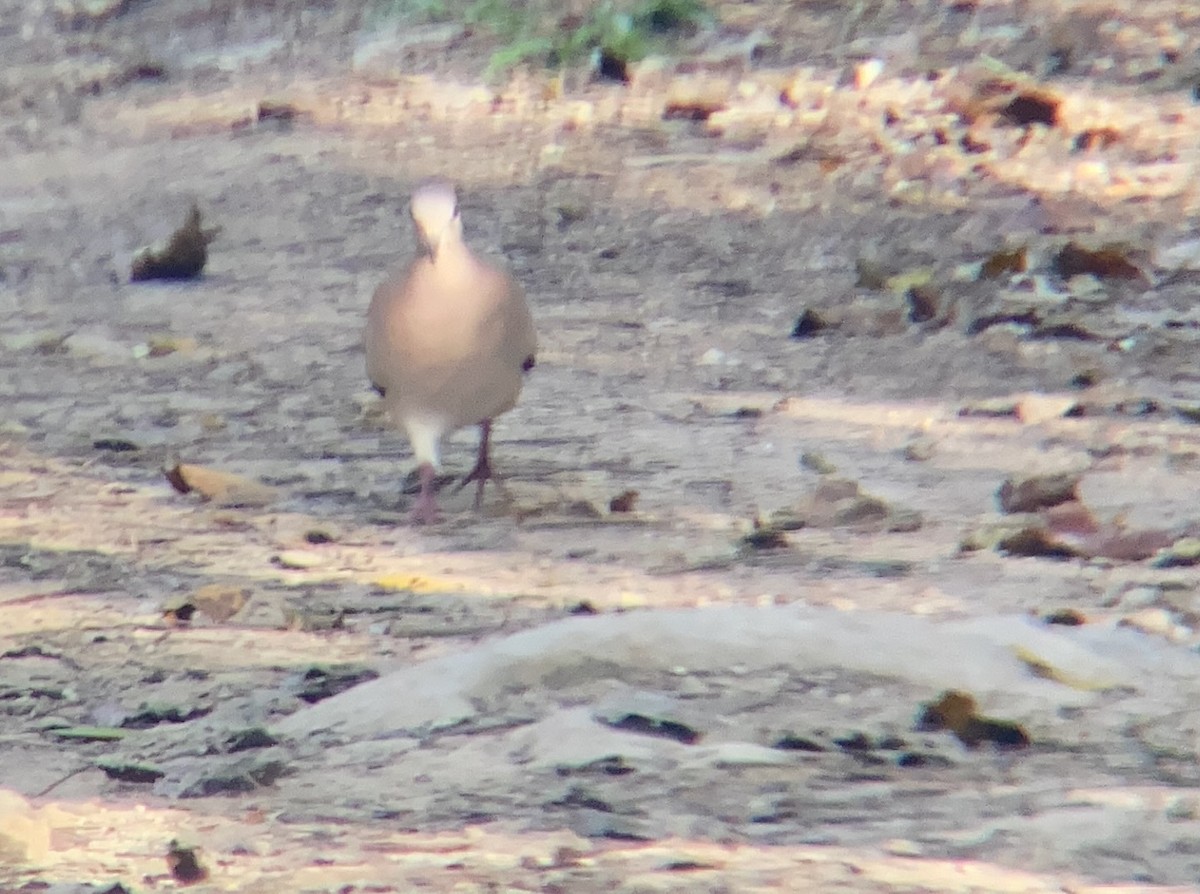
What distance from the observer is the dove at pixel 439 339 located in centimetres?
452

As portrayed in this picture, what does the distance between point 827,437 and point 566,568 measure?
3.82ft

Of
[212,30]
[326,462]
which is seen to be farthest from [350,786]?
[212,30]

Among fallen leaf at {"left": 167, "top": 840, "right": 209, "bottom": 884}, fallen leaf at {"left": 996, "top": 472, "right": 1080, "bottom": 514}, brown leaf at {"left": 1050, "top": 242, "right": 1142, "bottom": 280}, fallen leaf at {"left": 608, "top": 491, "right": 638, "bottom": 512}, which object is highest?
fallen leaf at {"left": 167, "top": 840, "right": 209, "bottom": 884}

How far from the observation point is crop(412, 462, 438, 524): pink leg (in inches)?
172

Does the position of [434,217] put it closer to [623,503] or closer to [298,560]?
[623,503]

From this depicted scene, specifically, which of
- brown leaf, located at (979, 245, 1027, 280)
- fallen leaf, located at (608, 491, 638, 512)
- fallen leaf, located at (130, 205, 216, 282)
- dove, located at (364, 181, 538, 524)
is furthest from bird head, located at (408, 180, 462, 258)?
fallen leaf, located at (130, 205, 216, 282)

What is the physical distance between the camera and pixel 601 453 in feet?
15.7

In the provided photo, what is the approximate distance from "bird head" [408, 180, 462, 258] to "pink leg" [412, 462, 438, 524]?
0.44 m

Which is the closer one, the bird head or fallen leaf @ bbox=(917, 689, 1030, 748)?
fallen leaf @ bbox=(917, 689, 1030, 748)

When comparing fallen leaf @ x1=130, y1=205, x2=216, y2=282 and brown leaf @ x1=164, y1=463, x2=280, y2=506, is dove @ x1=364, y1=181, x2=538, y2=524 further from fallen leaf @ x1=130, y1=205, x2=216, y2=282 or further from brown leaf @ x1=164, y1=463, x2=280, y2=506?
fallen leaf @ x1=130, y1=205, x2=216, y2=282

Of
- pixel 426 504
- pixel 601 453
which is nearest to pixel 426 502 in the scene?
pixel 426 504

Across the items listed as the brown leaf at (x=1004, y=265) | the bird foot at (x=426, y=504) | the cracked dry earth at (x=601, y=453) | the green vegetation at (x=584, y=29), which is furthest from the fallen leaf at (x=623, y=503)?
the green vegetation at (x=584, y=29)

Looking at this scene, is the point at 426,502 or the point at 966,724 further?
the point at 426,502

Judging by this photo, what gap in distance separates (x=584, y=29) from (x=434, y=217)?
14.5 ft
